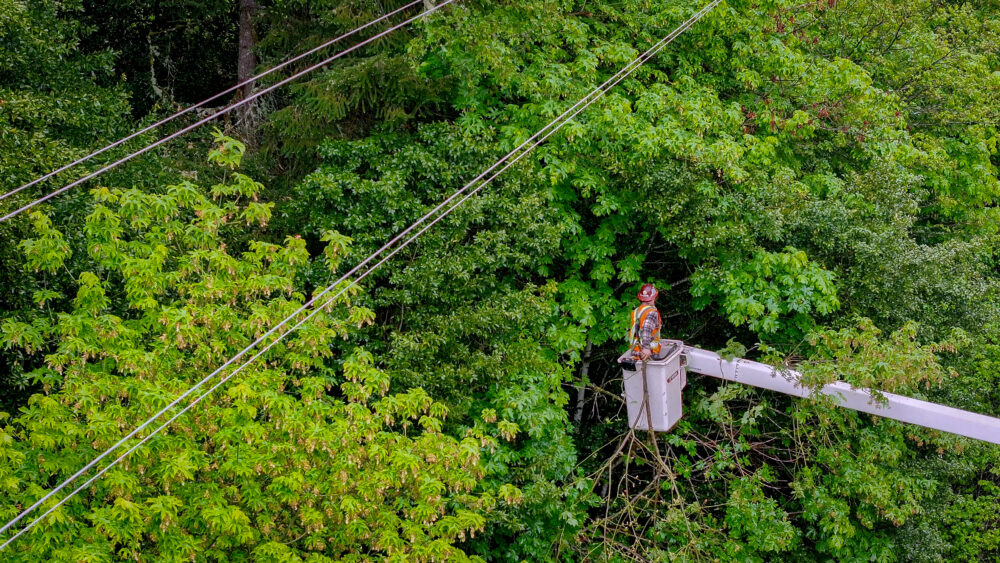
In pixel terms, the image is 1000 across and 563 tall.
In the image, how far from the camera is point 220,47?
18.7 m

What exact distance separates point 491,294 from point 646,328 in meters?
3.21

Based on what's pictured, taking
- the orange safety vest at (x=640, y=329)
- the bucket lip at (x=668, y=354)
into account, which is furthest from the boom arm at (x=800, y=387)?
the orange safety vest at (x=640, y=329)

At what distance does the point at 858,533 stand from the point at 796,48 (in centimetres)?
795

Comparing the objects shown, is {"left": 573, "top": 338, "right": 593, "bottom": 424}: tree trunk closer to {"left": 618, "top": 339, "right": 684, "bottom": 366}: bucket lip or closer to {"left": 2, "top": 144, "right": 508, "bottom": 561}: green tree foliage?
{"left": 618, "top": 339, "right": 684, "bottom": 366}: bucket lip

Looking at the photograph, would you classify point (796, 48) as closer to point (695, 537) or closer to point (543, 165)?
point (543, 165)

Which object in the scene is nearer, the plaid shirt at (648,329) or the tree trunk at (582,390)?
the plaid shirt at (648,329)

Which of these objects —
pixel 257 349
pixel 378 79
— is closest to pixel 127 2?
pixel 378 79

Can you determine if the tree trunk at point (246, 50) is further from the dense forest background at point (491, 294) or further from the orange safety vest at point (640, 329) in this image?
the orange safety vest at point (640, 329)

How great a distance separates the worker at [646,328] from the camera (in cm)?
857

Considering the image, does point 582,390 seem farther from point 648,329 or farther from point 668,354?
point 648,329

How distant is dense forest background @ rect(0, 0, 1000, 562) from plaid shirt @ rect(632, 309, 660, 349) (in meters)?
1.50

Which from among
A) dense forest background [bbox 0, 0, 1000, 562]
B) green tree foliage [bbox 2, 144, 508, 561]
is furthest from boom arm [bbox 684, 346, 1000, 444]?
green tree foliage [bbox 2, 144, 508, 561]

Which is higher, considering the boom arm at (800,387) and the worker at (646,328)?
the worker at (646,328)

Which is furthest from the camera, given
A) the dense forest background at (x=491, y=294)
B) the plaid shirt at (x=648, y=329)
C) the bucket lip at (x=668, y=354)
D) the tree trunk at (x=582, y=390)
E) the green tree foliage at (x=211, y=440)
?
the tree trunk at (x=582, y=390)
